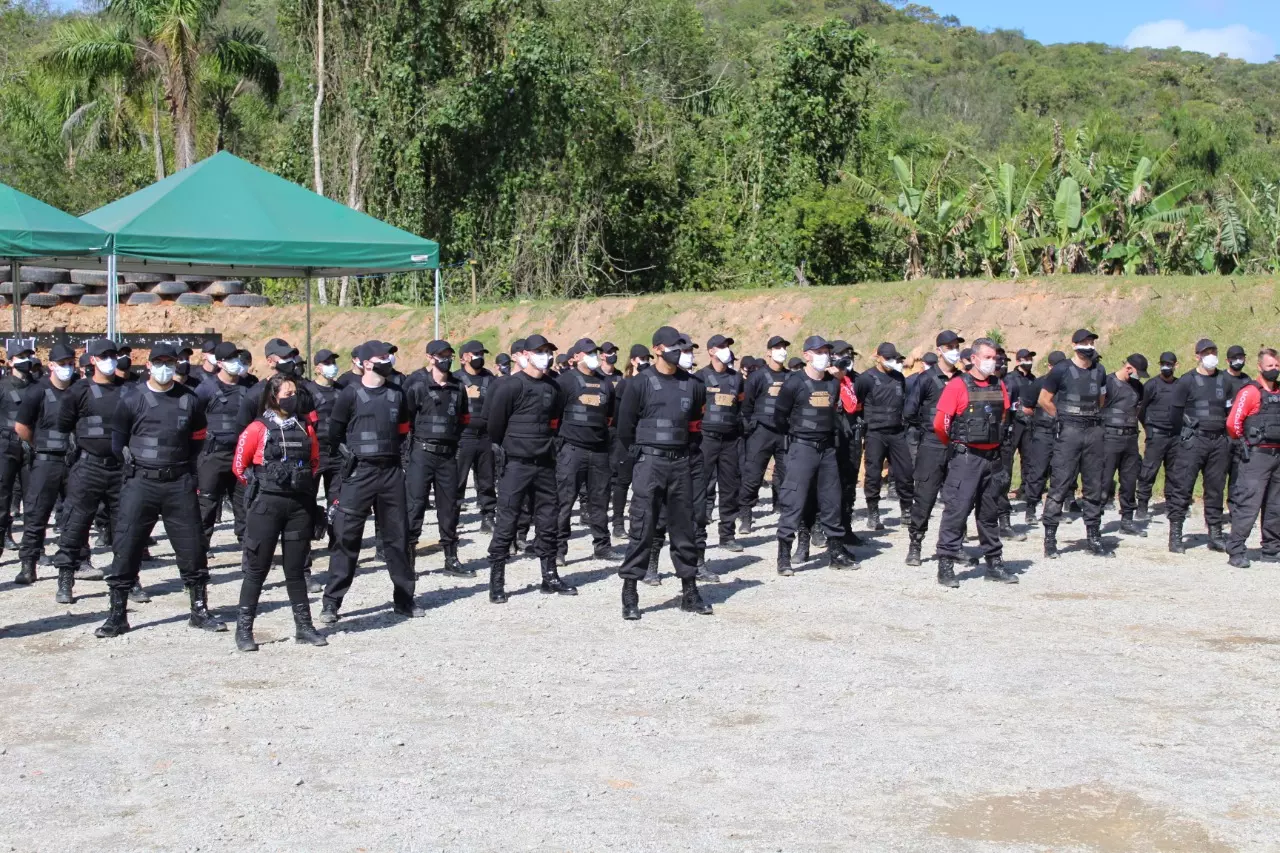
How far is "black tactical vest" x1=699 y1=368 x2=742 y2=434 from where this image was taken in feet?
44.6

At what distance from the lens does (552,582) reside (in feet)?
37.1

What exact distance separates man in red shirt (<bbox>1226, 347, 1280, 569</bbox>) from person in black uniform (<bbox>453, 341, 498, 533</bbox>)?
7.37 metres

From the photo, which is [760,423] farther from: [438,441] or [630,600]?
[630,600]

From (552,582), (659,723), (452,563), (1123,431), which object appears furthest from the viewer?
(1123,431)

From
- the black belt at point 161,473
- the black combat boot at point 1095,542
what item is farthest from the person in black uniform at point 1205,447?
the black belt at point 161,473

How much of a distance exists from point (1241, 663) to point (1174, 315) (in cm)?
1331

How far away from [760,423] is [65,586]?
7080 mm

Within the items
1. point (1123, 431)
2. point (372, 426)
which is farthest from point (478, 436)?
point (1123, 431)

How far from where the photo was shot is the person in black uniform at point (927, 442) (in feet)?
41.1

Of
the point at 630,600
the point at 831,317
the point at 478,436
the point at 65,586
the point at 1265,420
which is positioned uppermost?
the point at 831,317

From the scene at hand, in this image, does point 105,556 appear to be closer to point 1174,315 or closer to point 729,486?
point 729,486

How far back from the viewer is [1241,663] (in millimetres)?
8977

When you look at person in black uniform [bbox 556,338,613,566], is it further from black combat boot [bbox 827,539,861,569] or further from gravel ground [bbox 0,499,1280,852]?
black combat boot [bbox 827,539,861,569]

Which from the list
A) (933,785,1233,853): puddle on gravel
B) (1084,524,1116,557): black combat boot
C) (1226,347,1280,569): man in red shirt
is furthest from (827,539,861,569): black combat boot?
(933,785,1233,853): puddle on gravel
